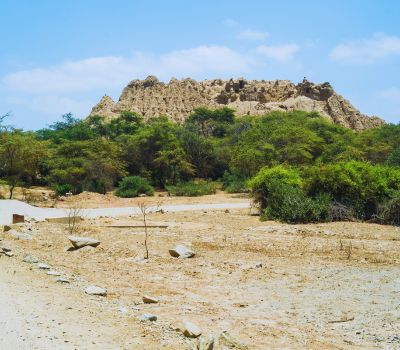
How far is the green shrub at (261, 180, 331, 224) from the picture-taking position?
1939 centimetres

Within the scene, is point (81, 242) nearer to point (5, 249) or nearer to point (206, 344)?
point (5, 249)

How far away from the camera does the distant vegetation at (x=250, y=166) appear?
2025 cm

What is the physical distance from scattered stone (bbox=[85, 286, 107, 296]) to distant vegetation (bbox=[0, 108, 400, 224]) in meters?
11.7

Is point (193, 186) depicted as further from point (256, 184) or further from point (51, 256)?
point (51, 256)

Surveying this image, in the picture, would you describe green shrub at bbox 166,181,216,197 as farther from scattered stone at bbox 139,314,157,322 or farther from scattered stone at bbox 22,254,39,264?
scattered stone at bbox 139,314,157,322

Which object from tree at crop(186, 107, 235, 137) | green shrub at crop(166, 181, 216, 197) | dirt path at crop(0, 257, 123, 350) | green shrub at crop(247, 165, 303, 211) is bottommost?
dirt path at crop(0, 257, 123, 350)

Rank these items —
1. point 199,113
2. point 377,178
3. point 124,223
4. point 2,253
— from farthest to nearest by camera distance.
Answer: point 199,113
point 377,178
point 124,223
point 2,253

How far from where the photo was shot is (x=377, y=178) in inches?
811

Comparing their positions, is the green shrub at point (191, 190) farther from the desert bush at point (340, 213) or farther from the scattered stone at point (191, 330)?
the scattered stone at point (191, 330)

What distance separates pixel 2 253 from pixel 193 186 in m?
26.2

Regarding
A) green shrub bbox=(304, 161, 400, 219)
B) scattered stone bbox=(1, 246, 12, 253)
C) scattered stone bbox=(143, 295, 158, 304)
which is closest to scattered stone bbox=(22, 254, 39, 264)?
scattered stone bbox=(1, 246, 12, 253)

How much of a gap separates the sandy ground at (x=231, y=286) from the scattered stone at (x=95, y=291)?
4.8 inches

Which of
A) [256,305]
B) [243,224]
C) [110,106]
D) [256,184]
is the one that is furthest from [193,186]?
[110,106]

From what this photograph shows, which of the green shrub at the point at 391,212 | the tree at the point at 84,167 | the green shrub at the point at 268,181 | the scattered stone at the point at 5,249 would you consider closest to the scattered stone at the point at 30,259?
the scattered stone at the point at 5,249
